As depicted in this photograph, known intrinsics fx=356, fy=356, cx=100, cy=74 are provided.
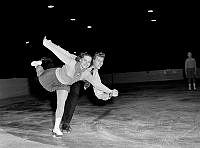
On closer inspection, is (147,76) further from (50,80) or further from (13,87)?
(50,80)

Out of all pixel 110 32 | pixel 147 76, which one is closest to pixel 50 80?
pixel 147 76

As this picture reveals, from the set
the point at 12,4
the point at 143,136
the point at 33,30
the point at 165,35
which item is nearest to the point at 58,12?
the point at 12,4

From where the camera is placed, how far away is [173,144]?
17.9 feet

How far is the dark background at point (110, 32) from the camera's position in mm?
21312

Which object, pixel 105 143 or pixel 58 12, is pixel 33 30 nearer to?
pixel 58 12

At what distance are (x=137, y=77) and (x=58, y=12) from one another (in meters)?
11.5

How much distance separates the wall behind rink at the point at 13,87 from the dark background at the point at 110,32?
3824 millimetres

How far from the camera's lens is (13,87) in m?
18.6

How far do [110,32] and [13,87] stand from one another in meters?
19.6

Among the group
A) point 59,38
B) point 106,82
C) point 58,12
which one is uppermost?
point 58,12

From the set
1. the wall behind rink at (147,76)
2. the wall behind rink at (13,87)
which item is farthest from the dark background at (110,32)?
the wall behind rink at (147,76)

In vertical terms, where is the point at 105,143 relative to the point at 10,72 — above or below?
above

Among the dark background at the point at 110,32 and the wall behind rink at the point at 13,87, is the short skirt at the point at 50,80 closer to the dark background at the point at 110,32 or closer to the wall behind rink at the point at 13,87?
the wall behind rink at the point at 13,87

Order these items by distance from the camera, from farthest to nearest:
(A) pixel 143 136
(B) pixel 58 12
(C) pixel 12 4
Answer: (B) pixel 58 12
(C) pixel 12 4
(A) pixel 143 136
